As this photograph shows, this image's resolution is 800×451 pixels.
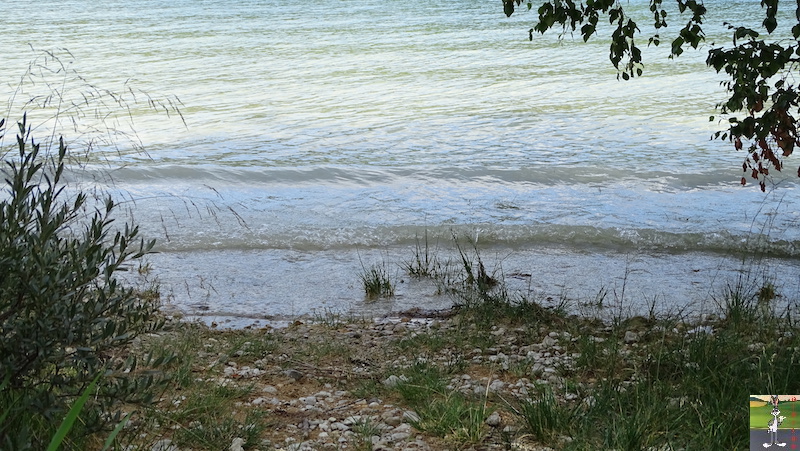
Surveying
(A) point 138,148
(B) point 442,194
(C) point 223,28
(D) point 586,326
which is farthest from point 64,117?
(C) point 223,28

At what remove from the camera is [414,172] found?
37.3 feet

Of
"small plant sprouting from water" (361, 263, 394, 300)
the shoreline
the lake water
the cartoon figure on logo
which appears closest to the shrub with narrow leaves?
the shoreline

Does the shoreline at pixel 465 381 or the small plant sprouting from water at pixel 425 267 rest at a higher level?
the shoreline at pixel 465 381

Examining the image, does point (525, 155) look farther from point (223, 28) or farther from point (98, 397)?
point (223, 28)

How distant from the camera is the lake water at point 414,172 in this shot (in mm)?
7250

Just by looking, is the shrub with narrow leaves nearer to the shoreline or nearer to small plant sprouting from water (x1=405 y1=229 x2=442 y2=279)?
the shoreline

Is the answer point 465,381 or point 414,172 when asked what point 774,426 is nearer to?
point 465,381

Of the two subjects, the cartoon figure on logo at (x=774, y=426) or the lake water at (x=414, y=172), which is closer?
the cartoon figure on logo at (x=774, y=426)

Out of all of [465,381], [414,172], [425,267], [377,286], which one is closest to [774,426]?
[465,381]

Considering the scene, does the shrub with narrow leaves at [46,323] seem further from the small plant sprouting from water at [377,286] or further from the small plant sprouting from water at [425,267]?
the small plant sprouting from water at [425,267]

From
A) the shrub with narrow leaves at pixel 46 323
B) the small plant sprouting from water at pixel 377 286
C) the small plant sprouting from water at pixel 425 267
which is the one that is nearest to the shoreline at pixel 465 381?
the shrub with narrow leaves at pixel 46 323

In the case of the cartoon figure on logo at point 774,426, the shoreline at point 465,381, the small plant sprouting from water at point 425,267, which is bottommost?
the small plant sprouting from water at point 425,267

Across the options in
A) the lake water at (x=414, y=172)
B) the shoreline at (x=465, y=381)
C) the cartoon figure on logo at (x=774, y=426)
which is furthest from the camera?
the lake water at (x=414, y=172)

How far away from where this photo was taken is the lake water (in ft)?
23.8
